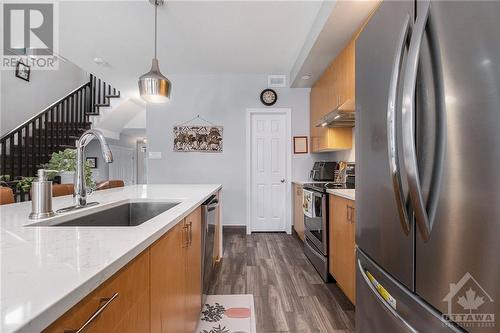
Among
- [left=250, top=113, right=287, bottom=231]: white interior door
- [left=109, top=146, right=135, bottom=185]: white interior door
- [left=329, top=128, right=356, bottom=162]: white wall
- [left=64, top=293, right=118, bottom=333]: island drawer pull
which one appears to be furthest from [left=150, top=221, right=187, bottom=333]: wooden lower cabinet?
[left=109, top=146, right=135, bottom=185]: white interior door

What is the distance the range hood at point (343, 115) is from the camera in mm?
2430

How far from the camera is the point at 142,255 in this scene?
756 mm

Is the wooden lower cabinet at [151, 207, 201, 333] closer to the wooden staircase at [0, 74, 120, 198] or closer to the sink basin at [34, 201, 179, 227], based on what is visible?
the sink basin at [34, 201, 179, 227]

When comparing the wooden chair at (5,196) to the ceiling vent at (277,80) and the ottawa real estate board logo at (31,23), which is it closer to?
the ottawa real estate board logo at (31,23)

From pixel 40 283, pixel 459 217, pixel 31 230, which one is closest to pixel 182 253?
pixel 31 230

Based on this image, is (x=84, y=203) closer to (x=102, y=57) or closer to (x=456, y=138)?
(x=456, y=138)

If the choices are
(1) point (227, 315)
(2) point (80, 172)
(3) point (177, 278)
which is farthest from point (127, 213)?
(1) point (227, 315)

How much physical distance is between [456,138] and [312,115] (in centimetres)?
356

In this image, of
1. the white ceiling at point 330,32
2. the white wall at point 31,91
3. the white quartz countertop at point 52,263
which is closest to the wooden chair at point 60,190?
the white quartz countertop at point 52,263

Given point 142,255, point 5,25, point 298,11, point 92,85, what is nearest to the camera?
point 142,255

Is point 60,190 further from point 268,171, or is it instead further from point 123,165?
point 123,165

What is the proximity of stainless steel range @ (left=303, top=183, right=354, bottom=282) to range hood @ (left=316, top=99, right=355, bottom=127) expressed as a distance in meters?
0.78

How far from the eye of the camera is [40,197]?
1006 mm

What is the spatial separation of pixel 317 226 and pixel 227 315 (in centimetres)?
123
